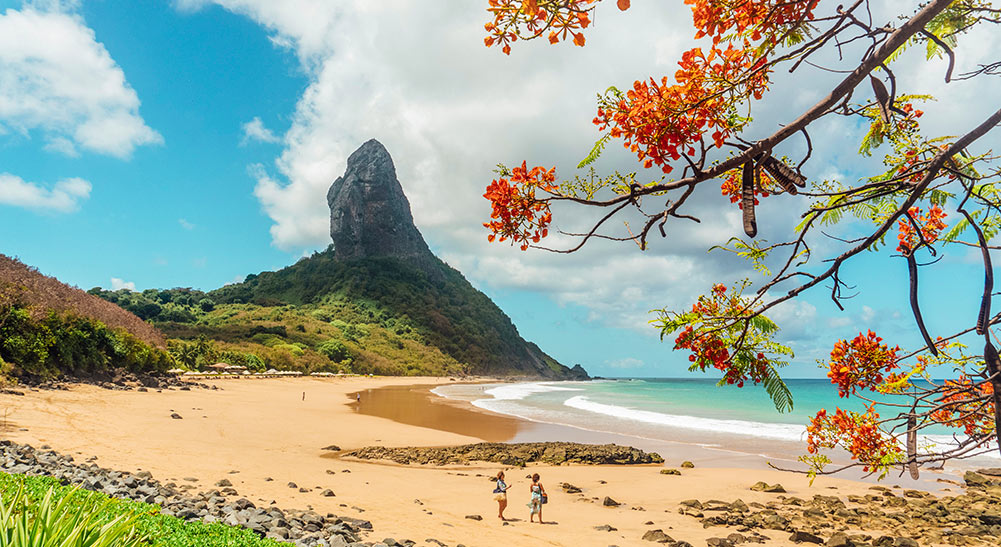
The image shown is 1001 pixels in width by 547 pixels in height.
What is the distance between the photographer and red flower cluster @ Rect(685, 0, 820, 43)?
201 cm

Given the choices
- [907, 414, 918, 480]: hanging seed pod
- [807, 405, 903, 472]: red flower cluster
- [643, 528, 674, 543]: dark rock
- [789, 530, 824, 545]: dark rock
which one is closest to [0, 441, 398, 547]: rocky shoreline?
[643, 528, 674, 543]: dark rock

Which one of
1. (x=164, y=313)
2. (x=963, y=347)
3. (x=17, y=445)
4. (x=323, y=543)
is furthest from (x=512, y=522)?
(x=164, y=313)

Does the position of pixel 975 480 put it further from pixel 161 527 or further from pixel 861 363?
pixel 161 527

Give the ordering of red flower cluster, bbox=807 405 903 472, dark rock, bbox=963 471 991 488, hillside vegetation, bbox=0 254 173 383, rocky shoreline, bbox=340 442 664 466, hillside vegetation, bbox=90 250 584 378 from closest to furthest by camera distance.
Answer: red flower cluster, bbox=807 405 903 472, dark rock, bbox=963 471 991 488, rocky shoreline, bbox=340 442 664 466, hillside vegetation, bbox=0 254 173 383, hillside vegetation, bbox=90 250 584 378

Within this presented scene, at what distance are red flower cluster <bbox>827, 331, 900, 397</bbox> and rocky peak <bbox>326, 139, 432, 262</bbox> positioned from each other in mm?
115357

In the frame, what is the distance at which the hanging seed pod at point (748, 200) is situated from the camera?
1.90m

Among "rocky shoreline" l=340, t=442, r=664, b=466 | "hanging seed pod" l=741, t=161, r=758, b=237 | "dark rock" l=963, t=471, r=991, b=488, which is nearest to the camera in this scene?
"hanging seed pod" l=741, t=161, r=758, b=237

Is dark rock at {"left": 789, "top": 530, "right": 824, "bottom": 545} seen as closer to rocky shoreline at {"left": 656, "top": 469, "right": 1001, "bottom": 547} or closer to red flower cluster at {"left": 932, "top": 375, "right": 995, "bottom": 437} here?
rocky shoreline at {"left": 656, "top": 469, "right": 1001, "bottom": 547}

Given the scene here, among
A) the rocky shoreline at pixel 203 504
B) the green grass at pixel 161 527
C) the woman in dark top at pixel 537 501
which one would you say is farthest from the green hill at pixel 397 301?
the green grass at pixel 161 527

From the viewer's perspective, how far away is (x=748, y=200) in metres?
1.90

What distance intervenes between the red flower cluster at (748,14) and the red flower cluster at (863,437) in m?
2.70

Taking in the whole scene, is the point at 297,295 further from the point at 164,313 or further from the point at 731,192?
the point at 731,192

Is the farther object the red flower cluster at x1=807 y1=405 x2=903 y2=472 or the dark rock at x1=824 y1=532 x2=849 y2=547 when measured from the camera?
the dark rock at x1=824 y1=532 x2=849 y2=547

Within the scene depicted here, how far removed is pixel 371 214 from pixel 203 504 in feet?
375
